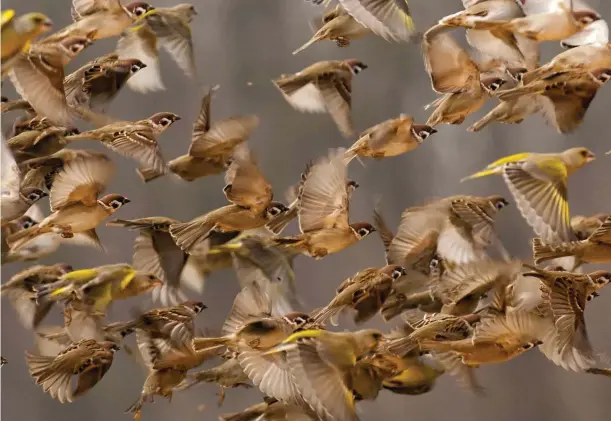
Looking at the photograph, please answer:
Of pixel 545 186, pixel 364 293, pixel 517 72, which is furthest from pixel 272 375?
pixel 517 72

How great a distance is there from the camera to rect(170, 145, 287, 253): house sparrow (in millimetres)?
1670

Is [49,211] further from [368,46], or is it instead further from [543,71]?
[543,71]

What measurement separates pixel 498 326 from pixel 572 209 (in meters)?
0.24

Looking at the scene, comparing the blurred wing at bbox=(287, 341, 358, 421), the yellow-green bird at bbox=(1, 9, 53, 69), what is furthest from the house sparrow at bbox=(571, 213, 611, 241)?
the yellow-green bird at bbox=(1, 9, 53, 69)

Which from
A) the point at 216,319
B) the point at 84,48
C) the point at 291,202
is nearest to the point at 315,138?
the point at 291,202

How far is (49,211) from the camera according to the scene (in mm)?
1850

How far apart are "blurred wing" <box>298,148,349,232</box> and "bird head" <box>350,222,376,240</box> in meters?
0.02

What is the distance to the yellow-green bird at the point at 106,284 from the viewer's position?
5.80ft

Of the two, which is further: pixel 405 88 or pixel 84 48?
pixel 84 48

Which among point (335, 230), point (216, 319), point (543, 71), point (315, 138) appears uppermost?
point (543, 71)

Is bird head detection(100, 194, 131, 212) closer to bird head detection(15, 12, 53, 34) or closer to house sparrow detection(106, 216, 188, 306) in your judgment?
house sparrow detection(106, 216, 188, 306)

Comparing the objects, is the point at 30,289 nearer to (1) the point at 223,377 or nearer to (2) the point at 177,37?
(1) the point at 223,377

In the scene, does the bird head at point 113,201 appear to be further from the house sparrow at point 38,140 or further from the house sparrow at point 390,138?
the house sparrow at point 390,138

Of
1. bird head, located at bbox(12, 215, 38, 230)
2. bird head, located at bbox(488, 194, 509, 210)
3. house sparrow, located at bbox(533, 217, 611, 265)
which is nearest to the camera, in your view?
house sparrow, located at bbox(533, 217, 611, 265)
